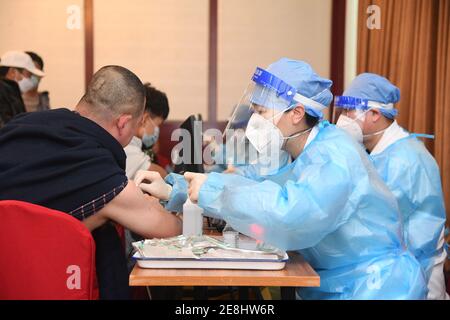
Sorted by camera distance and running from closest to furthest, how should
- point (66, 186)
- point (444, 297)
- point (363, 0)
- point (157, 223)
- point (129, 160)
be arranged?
point (66, 186), point (157, 223), point (444, 297), point (129, 160), point (363, 0)

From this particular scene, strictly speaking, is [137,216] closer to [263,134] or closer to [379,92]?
[263,134]

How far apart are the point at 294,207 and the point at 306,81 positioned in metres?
0.47

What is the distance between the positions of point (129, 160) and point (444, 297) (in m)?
1.64

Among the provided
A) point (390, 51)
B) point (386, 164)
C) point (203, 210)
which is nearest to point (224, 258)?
point (203, 210)

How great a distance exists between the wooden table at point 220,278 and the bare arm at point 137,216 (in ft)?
0.63

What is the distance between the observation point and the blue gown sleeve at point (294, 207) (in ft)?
4.39

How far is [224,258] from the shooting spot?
4.39 feet

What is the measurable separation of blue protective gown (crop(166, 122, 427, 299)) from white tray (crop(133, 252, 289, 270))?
68mm

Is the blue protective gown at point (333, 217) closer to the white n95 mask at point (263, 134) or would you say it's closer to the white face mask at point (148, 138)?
the white n95 mask at point (263, 134)

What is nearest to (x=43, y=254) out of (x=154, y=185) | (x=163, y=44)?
(x=154, y=185)

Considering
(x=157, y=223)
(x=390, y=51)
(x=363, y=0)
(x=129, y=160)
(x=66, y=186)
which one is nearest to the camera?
(x=66, y=186)

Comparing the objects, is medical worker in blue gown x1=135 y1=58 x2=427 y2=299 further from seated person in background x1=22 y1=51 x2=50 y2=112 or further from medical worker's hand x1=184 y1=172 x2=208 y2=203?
seated person in background x1=22 y1=51 x2=50 y2=112

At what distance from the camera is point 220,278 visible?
1258 mm
